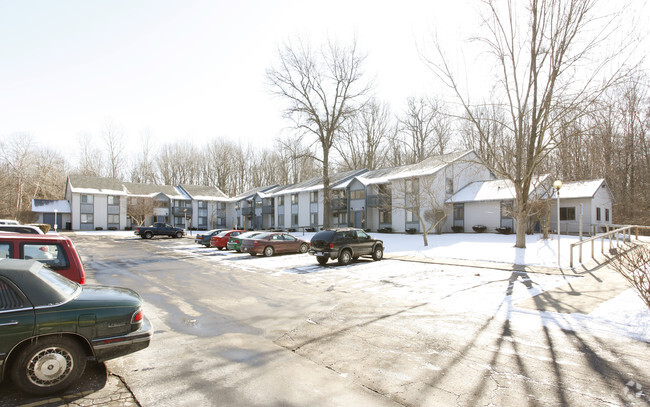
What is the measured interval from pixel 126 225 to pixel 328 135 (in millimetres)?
41450

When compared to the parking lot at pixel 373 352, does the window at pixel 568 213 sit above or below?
above

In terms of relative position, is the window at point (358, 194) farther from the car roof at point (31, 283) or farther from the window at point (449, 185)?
the car roof at point (31, 283)

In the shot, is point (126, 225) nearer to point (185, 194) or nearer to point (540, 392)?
point (185, 194)

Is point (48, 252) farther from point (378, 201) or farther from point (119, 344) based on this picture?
point (378, 201)

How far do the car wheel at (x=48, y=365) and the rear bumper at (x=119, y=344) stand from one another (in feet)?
0.58

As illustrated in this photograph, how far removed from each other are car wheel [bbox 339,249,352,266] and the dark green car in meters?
12.1

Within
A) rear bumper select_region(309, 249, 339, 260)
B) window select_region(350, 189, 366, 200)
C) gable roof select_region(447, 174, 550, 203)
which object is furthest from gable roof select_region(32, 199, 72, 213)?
gable roof select_region(447, 174, 550, 203)

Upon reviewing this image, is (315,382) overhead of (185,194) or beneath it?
beneath

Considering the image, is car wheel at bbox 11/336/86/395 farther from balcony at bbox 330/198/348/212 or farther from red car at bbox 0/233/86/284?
balcony at bbox 330/198/348/212

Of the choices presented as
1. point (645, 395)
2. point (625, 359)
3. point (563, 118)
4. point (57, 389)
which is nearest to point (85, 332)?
point (57, 389)

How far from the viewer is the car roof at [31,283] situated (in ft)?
12.9

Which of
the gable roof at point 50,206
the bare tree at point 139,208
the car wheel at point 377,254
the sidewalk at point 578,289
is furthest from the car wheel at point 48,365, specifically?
the gable roof at point 50,206

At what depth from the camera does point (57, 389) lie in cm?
397

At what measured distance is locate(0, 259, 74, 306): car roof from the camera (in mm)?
3928
